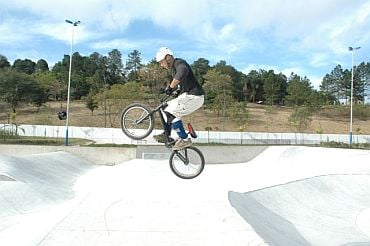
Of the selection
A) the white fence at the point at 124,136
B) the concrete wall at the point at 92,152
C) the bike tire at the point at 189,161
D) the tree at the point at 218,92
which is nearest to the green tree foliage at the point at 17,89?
the white fence at the point at 124,136

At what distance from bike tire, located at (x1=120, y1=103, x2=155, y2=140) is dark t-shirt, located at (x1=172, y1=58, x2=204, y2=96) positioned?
0.99 meters

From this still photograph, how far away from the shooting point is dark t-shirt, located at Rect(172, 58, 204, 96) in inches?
307

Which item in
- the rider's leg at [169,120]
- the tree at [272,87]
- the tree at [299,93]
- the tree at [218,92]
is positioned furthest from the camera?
the tree at [272,87]

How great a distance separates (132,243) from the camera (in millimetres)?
7539


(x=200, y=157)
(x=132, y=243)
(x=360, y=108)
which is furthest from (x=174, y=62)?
(x=360, y=108)

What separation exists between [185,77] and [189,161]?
7.68 feet

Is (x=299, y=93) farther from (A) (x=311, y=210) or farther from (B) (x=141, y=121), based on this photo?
(B) (x=141, y=121)

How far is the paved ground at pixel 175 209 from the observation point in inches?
316

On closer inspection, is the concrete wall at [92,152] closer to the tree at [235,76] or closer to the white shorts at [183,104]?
the white shorts at [183,104]

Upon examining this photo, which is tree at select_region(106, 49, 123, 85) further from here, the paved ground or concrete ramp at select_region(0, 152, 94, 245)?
the paved ground

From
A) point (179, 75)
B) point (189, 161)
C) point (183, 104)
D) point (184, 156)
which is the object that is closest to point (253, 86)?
point (189, 161)

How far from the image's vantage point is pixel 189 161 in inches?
370

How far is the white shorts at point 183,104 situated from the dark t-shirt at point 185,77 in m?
0.10

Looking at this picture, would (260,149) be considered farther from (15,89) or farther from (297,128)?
(15,89)
